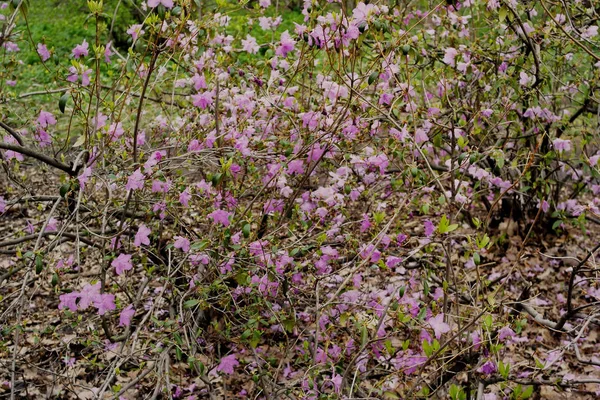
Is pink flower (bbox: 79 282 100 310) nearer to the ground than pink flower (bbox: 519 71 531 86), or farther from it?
nearer to the ground

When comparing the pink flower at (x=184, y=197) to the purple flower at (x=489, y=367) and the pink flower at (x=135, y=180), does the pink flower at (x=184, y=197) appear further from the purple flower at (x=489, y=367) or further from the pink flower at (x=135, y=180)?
the purple flower at (x=489, y=367)

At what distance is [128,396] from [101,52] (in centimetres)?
187

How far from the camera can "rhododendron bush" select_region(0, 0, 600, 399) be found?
2.43 m

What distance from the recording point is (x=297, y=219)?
9.96ft

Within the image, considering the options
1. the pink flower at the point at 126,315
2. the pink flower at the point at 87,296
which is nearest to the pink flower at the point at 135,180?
the pink flower at the point at 87,296

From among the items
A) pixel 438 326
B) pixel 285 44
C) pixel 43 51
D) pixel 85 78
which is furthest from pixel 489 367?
pixel 43 51

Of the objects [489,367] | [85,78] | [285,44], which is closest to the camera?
[489,367]

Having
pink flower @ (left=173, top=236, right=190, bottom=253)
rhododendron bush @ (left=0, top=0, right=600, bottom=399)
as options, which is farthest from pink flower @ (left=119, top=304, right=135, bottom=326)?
pink flower @ (left=173, top=236, right=190, bottom=253)

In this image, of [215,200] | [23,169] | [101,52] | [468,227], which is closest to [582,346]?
[468,227]

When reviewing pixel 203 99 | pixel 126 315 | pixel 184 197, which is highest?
pixel 203 99

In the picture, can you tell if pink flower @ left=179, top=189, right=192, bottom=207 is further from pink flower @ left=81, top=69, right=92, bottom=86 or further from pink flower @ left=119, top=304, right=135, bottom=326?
pink flower @ left=81, top=69, right=92, bottom=86

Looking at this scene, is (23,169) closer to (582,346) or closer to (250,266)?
(250,266)

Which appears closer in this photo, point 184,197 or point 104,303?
point 104,303

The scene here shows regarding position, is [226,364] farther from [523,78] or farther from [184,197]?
[523,78]
